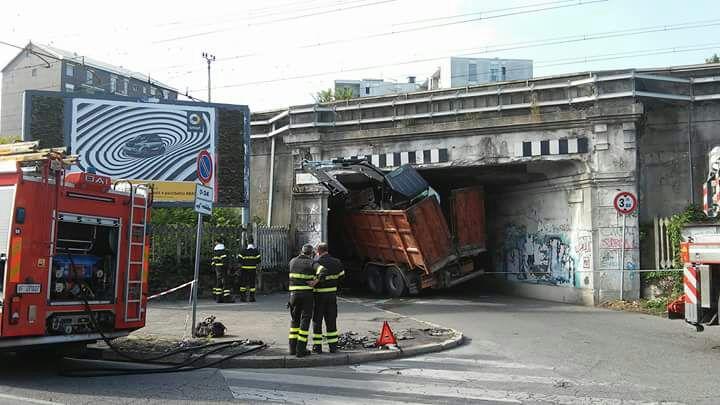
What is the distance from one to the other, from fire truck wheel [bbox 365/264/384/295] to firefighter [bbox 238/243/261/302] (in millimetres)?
4384

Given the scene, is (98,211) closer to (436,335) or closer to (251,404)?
(251,404)

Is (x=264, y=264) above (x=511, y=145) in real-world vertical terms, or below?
below

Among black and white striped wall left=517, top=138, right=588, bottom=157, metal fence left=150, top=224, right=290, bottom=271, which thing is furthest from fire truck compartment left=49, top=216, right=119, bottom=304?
black and white striped wall left=517, top=138, right=588, bottom=157

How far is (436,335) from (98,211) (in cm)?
573

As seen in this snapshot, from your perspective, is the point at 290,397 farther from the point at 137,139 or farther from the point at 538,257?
the point at 137,139

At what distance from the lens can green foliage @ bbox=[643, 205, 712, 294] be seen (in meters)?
14.5

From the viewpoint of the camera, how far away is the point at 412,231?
53.3 ft

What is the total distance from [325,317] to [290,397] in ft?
7.73

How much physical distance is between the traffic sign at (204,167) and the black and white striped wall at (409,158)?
8.63 meters

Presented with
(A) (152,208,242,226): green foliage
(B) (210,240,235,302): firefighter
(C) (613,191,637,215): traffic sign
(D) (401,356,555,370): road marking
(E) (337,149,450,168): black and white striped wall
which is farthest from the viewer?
(A) (152,208,242,226): green foliage

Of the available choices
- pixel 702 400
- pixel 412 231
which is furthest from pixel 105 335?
pixel 412 231

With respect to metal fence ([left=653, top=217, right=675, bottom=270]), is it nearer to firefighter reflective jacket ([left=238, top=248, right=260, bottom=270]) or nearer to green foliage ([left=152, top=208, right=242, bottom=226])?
firefighter reflective jacket ([left=238, top=248, right=260, bottom=270])

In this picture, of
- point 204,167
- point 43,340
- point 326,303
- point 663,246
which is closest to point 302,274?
point 326,303

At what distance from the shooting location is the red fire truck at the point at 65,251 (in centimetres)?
709
